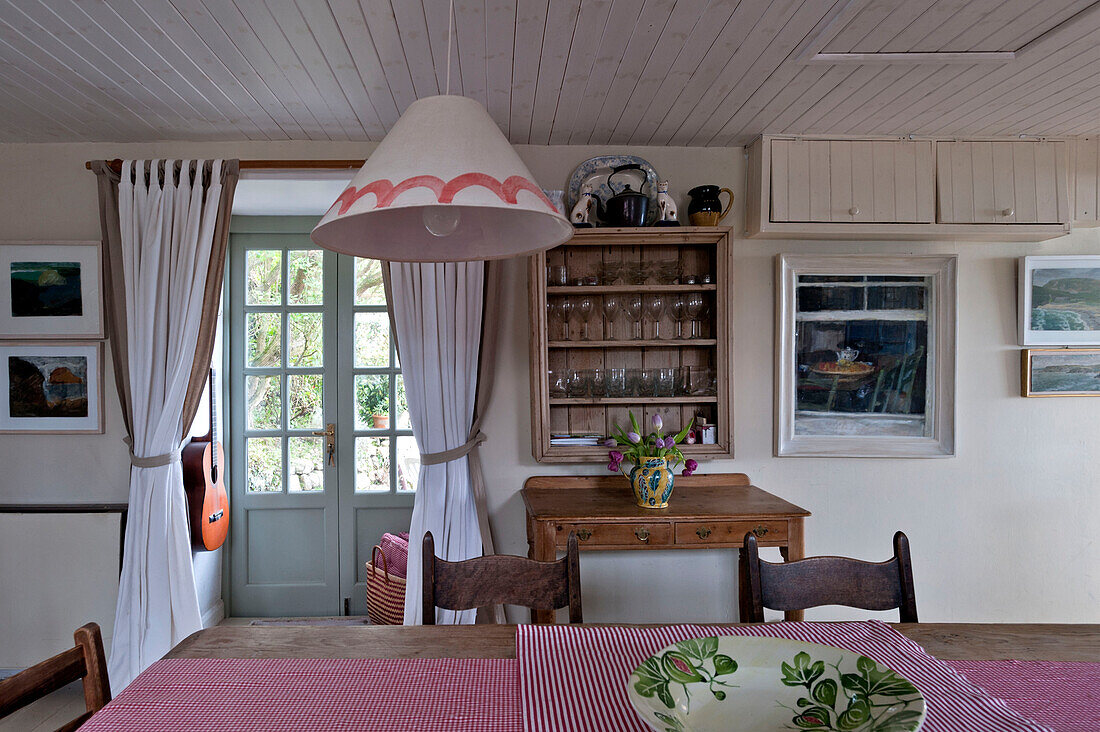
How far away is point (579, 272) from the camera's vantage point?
112 inches

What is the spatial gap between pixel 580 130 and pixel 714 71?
2.19 ft

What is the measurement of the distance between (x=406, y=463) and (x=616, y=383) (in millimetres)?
1469

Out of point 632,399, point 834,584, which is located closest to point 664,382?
point 632,399

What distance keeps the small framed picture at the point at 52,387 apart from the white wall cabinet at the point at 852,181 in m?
2.91

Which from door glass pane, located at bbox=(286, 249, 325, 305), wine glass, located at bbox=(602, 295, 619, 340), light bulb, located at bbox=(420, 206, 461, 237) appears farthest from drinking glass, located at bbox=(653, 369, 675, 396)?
door glass pane, located at bbox=(286, 249, 325, 305)

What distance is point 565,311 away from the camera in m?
2.78

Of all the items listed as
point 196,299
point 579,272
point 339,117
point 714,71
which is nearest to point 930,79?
point 714,71

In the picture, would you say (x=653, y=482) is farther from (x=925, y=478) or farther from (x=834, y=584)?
(x=925, y=478)

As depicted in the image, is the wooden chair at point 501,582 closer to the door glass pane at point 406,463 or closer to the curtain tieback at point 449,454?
the curtain tieback at point 449,454

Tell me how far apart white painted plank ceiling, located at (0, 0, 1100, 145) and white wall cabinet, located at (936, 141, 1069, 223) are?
81 millimetres

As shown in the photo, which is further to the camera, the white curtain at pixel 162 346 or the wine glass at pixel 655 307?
the wine glass at pixel 655 307

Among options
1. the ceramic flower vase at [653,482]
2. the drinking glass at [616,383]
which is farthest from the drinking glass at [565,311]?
the ceramic flower vase at [653,482]

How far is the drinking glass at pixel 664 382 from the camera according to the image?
8.98 feet

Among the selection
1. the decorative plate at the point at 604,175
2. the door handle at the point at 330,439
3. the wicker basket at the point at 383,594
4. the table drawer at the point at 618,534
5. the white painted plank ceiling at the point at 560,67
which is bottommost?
the wicker basket at the point at 383,594
